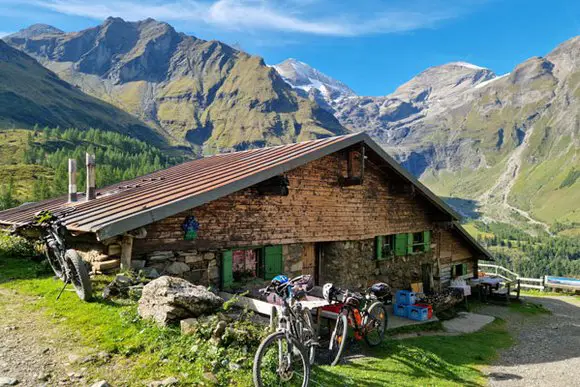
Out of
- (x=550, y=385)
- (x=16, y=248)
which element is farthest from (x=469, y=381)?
(x=16, y=248)

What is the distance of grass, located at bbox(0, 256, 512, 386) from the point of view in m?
5.93

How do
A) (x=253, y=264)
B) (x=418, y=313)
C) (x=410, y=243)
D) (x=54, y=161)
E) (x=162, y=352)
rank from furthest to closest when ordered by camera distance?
(x=54, y=161) → (x=410, y=243) → (x=418, y=313) → (x=253, y=264) → (x=162, y=352)

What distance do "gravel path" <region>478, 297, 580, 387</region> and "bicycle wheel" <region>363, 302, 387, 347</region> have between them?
2603 millimetres

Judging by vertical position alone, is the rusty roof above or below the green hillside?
below

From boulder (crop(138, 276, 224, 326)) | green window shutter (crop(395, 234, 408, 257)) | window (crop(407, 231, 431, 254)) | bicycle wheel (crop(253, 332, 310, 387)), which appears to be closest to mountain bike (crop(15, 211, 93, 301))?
boulder (crop(138, 276, 224, 326))

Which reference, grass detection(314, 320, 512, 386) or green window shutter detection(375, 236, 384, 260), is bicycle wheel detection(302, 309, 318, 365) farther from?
green window shutter detection(375, 236, 384, 260)

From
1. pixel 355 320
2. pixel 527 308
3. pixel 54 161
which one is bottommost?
A: pixel 527 308

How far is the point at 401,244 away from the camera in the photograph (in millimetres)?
17734

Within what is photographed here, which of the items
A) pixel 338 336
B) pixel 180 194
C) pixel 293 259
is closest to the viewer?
pixel 338 336

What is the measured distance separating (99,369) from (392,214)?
524 inches

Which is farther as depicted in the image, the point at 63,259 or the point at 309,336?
the point at 63,259

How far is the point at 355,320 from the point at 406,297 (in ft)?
21.7

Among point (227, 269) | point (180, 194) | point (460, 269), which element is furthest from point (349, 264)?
point (460, 269)

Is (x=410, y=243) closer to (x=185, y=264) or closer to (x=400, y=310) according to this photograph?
(x=400, y=310)
